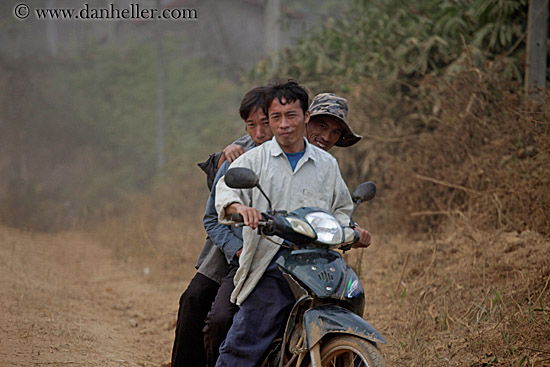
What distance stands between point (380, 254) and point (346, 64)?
4774 millimetres

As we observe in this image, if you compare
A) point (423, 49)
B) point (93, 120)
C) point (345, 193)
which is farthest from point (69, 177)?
point (345, 193)

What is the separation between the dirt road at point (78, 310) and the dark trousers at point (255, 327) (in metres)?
1.92

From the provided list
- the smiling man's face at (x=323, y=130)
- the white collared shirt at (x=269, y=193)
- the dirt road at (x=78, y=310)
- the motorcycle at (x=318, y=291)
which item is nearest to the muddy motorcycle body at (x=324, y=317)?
the motorcycle at (x=318, y=291)

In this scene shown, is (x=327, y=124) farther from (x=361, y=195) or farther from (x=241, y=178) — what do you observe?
(x=241, y=178)

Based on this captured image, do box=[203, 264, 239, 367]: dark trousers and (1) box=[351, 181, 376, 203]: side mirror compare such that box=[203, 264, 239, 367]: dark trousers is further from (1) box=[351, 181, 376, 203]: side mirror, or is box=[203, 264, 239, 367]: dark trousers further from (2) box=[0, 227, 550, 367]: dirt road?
(2) box=[0, 227, 550, 367]: dirt road

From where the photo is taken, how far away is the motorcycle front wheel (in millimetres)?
2996

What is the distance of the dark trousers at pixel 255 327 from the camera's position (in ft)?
11.1

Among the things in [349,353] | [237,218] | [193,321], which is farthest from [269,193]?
[193,321]

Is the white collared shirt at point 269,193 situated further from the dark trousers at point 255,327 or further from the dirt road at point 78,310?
the dirt road at point 78,310

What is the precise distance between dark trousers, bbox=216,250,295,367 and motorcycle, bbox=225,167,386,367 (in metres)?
0.11

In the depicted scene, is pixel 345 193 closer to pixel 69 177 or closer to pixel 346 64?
pixel 346 64

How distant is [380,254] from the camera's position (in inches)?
328

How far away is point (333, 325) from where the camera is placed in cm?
311

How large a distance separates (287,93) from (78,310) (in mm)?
4516
